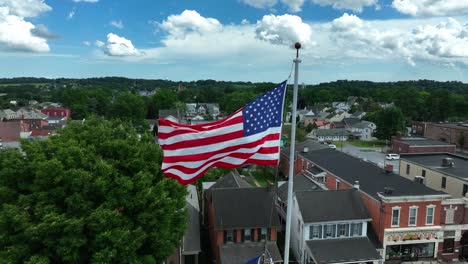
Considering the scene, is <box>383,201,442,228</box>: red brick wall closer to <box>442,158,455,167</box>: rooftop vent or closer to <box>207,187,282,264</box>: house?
<box>207,187,282,264</box>: house

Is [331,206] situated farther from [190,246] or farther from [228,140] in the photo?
[228,140]

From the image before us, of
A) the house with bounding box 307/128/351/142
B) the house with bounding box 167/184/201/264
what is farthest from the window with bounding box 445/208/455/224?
the house with bounding box 307/128/351/142

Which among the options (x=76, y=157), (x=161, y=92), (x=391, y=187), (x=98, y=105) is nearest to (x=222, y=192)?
(x=76, y=157)

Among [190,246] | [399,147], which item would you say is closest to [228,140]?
[190,246]

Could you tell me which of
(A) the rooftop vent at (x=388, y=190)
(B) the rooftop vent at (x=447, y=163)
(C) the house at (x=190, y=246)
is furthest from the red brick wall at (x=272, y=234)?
(B) the rooftop vent at (x=447, y=163)

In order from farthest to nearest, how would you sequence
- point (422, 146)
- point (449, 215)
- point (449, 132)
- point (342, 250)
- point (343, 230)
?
point (449, 132) < point (422, 146) < point (449, 215) < point (343, 230) < point (342, 250)

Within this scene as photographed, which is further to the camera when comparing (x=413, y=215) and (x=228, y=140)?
(x=413, y=215)

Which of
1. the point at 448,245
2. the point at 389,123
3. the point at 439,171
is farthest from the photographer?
the point at 389,123
